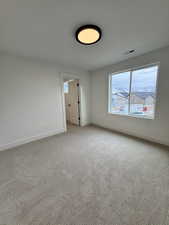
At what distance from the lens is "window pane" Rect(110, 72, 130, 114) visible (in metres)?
3.24

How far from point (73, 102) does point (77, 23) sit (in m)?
3.15

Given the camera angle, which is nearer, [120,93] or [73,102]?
[120,93]

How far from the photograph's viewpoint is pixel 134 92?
3.06 metres

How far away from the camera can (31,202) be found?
4.09ft

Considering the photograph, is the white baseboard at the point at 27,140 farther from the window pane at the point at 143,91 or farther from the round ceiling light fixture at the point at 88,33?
the round ceiling light fixture at the point at 88,33

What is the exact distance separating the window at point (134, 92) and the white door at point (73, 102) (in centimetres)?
144

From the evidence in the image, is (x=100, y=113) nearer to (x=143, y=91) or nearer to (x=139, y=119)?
(x=139, y=119)

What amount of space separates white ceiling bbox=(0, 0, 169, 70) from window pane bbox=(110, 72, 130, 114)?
997 millimetres

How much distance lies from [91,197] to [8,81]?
305 cm

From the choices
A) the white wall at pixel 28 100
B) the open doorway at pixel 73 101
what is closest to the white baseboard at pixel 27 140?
the white wall at pixel 28 100

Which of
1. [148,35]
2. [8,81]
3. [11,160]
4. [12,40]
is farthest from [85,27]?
[11,160]

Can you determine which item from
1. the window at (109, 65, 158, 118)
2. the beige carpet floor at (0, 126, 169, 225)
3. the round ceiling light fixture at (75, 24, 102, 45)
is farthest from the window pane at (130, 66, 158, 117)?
the round ceiling light fixture at (75, 24, 102, 45)

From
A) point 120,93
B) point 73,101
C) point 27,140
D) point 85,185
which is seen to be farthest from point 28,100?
point 120,93

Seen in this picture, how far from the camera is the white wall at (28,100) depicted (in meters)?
2.51
